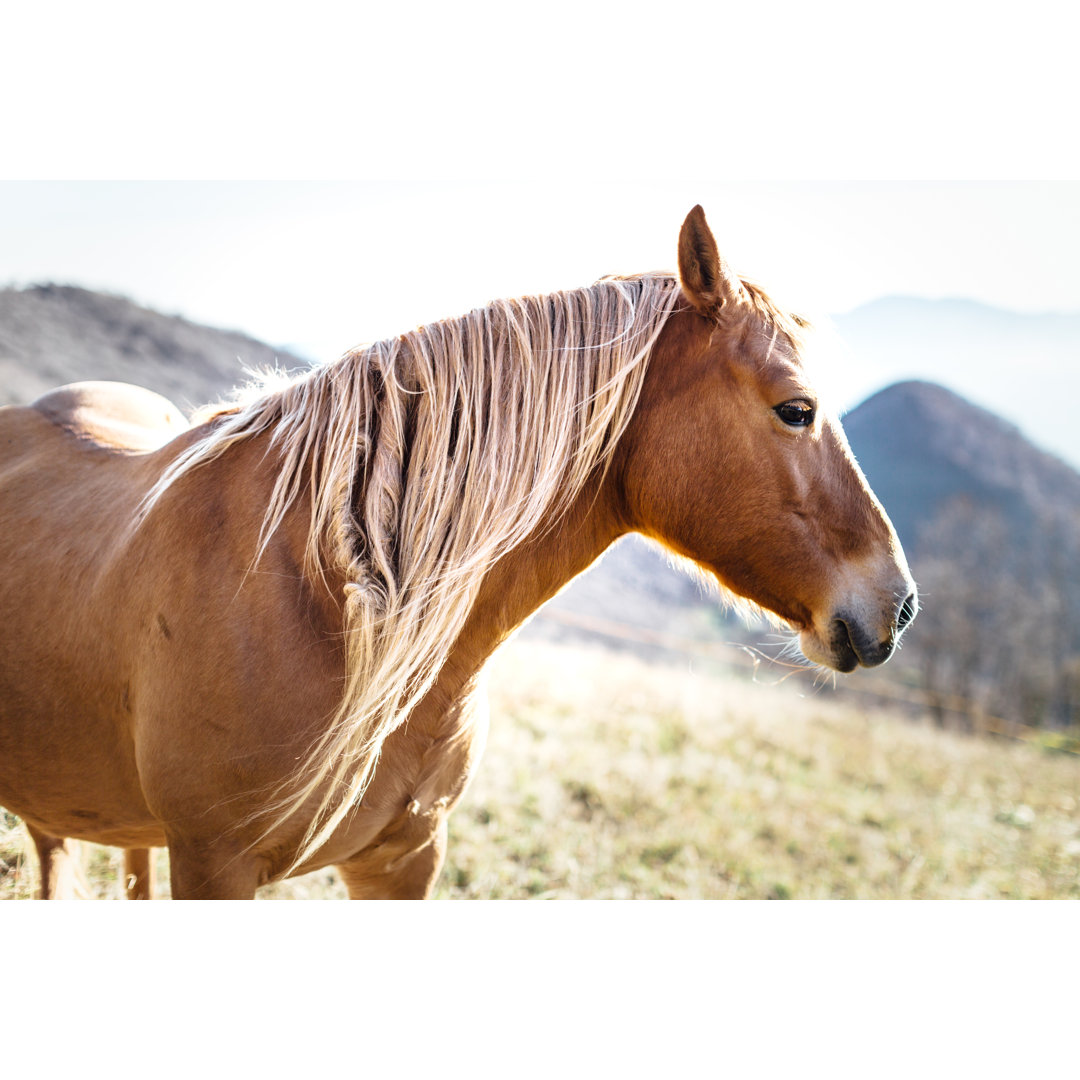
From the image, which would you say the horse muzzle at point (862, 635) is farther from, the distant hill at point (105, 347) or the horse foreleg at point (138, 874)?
the distant hill at point (105, 347)

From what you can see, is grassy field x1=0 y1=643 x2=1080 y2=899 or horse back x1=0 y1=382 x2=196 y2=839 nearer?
horse back x1=0 y1=382 x2=196 y2=839

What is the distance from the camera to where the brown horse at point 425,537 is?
4.23 feet

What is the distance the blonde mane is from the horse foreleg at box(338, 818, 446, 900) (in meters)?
0.32

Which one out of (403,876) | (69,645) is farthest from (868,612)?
(69,645)

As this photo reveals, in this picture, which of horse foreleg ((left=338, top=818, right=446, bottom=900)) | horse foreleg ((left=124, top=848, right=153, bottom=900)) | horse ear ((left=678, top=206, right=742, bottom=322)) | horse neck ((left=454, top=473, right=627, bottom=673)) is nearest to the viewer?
horse ear ((left=678, top=206, right=742, bottom=322))

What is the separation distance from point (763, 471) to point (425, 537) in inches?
24.3

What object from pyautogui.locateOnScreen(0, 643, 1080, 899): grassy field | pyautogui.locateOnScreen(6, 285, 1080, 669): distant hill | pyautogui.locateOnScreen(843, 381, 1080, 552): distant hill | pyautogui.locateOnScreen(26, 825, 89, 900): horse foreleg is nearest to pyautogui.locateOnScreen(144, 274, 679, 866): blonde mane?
pyautogui.locateOnScreen(6, 285, 1080, 669): distant hill

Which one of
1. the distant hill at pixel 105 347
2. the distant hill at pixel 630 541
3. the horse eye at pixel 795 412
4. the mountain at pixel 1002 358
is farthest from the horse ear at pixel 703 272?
the mountain at pixel 1002 358

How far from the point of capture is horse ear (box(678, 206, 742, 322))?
1.27 metres

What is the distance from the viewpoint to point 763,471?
4.33 feet

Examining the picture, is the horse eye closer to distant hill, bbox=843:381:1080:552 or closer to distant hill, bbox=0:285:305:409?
distant hill, bbox=0:285:305:409

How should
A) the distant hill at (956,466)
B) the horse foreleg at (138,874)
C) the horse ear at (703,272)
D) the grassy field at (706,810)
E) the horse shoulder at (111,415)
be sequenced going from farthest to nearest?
1. the distant hill at (956,466)
2. the grassy field at (706,810)
3. the horse foreleg at (138,874)
4. the horse shoulder at (111,415)
5. the horse ear at (703,272)

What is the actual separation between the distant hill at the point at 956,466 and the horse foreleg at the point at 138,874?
6444mm
